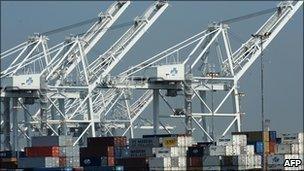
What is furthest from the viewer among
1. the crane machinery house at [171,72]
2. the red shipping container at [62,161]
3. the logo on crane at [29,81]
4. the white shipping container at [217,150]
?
the logo on crane at [29,81]

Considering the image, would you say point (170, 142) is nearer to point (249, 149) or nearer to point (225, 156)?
point (225, 156)

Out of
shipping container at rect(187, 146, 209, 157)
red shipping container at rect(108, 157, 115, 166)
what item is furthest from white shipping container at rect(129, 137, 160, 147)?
shipping container at rect(187, 146, 209, 157)

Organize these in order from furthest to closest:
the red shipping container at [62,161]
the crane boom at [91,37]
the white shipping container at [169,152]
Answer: the crane boom at [91,37] < the red shipping container at [62,161] < the white shipping container at [169,152]

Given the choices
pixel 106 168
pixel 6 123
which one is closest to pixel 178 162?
pixel 106 168

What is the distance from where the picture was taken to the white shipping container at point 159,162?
251 ft

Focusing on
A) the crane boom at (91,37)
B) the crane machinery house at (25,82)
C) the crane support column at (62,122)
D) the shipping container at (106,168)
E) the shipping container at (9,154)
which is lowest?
the shipping container at (106,168)

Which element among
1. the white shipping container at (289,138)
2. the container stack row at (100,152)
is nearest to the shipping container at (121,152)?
the container stack row at (100,152)

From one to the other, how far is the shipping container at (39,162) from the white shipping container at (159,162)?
6.91m

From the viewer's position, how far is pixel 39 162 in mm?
78062

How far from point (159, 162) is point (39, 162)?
28.9 feet

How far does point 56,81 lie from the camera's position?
96625 millimetres

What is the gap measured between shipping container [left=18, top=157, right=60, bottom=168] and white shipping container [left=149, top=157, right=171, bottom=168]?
6909 mm

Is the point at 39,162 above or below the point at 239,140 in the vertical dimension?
below

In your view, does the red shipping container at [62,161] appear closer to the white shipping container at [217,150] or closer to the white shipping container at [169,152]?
the white shipping container at [169,152]
